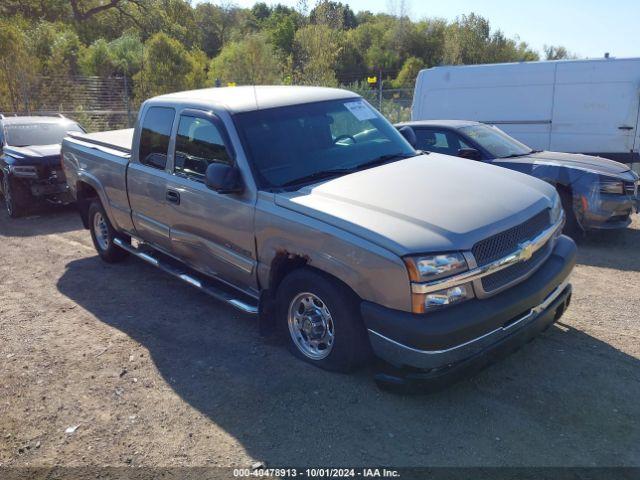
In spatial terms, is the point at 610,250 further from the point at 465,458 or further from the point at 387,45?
the point at 387,45

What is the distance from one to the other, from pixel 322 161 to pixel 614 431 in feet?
8.95

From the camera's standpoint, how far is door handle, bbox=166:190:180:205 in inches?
194

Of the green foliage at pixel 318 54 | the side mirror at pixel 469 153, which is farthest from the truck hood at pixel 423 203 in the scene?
the green foliage at pixel 318 54

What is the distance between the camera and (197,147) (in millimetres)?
4801

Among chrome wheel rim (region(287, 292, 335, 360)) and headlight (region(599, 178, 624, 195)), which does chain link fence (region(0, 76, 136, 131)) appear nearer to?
headlight (region(599, 178, 624, 195))

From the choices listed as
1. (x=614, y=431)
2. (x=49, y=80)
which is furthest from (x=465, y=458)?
(x=49, y=80)

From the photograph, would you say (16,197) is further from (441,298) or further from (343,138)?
(441,298)

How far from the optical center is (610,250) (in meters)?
7.12

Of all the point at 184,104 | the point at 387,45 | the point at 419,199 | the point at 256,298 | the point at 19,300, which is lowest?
the point at 19,300

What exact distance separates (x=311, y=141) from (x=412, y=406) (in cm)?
221

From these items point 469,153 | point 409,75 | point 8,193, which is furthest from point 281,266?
point 409,75

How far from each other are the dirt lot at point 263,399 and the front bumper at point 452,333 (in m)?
0.38

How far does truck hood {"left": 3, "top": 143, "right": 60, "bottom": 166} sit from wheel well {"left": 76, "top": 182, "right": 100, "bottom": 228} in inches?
116

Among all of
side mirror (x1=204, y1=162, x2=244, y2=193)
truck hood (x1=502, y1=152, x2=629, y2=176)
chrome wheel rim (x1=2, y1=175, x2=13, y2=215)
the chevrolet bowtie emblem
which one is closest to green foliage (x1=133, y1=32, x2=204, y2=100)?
chrome wheel rim (x1=2, y1=175, x2=13, y2=215)
